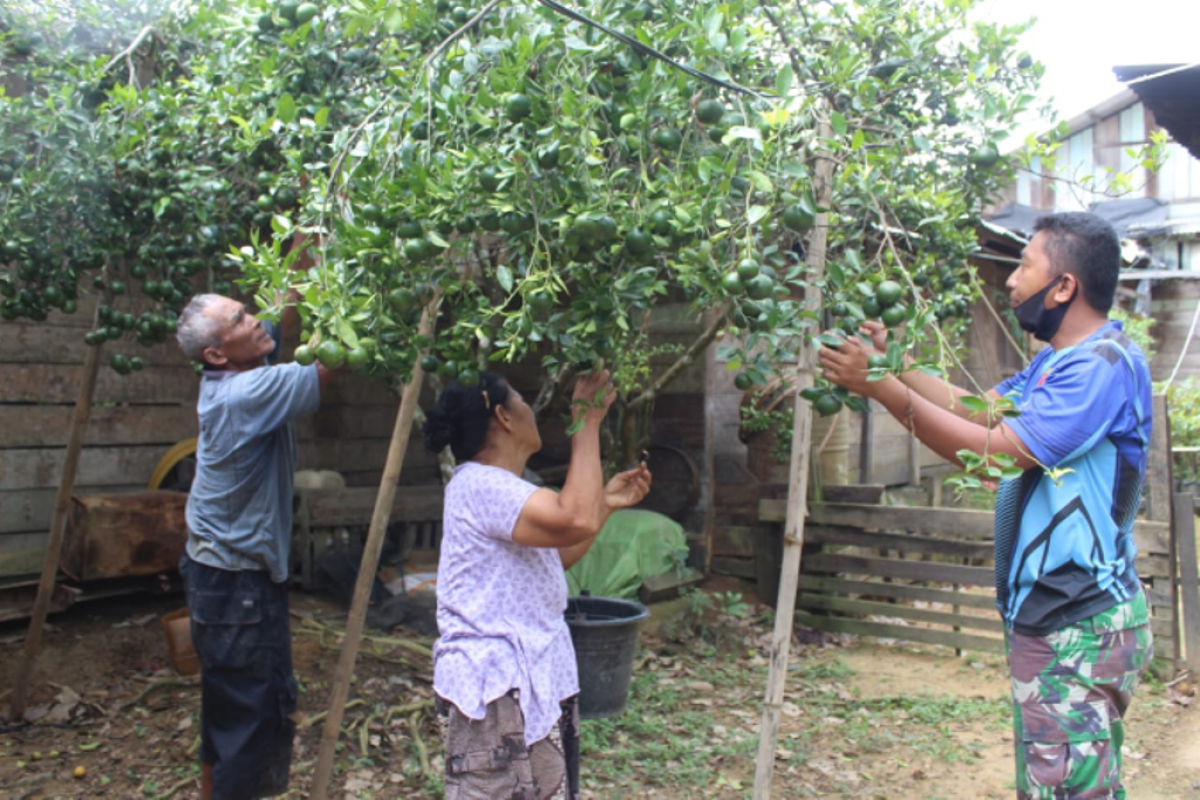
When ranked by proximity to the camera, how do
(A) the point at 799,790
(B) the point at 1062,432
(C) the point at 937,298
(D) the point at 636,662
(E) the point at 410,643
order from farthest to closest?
(D) the point at 636,662, (E) the point at 410,643, (A) the point at 799,790, (C) the point at 937,298, (B) the point at 1062,432

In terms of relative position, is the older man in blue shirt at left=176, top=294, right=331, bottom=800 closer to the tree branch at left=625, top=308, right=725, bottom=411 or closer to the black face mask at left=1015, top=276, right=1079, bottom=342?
the black face mask at left=1015, top=276, right=1079, bottom=342

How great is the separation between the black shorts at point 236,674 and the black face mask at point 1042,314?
8.77 ft

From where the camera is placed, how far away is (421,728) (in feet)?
15.3

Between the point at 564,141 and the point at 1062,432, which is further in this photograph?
the point at 1062,432

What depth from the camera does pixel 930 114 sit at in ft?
11.3

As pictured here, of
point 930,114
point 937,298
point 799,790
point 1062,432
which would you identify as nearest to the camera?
point 1062,432

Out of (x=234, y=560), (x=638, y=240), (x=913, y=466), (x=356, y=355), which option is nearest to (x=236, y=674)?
(x=234, y=560)

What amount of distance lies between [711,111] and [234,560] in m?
2.37

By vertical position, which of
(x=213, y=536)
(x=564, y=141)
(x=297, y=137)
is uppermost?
(x=297, y=137)

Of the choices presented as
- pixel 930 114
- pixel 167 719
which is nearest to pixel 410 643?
pixel 167 719

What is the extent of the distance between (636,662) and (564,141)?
4.46 m

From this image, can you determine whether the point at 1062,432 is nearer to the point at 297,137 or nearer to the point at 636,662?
the point at 297,137

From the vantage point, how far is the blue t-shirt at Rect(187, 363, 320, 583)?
10.9ft

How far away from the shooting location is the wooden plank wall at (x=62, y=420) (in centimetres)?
551
